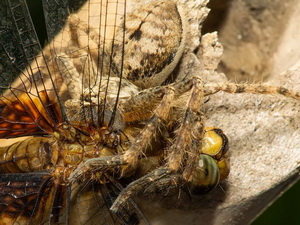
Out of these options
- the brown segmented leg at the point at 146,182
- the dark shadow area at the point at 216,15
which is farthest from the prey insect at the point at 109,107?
the dark shadow area at the point at 216,15

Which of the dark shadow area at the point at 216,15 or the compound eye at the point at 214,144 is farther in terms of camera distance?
the dark shadow area at the point at 216,15

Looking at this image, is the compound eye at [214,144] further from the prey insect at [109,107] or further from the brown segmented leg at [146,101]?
the brown segmented leg at [146,101]

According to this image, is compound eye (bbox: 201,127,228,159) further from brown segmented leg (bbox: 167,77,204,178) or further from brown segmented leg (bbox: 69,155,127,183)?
brown segmented leg (bbox: 69,155,127,183)

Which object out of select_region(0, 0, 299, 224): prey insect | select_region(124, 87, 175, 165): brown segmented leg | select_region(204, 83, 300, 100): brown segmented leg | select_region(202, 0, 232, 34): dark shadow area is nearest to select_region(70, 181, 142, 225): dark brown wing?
select_region(0, 0, 299, 224): prey insect

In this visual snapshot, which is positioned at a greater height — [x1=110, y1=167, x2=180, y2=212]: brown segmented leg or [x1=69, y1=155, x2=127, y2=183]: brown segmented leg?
[x1=69, y1=155, x2=127, y2=183]: brown segmented leg

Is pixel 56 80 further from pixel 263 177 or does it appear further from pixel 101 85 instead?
pixel 263 177

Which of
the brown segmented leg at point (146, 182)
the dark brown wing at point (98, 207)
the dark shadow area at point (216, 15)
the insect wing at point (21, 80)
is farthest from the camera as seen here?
the dark shadow area at point (216, 15)
